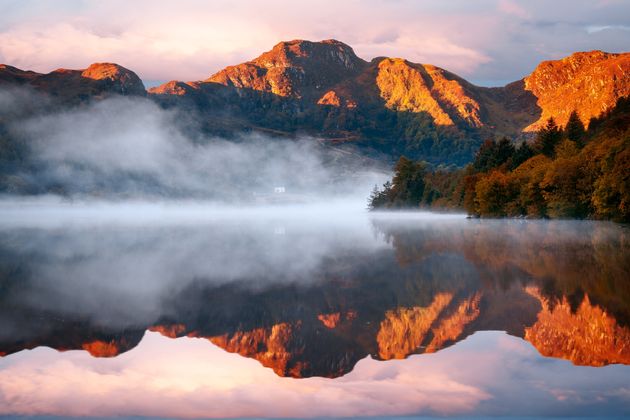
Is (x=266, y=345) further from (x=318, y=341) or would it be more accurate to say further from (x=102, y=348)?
(x=102, y=348)

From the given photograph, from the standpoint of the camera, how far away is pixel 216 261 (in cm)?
3231

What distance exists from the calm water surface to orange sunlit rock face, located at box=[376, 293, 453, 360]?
2.2 inches

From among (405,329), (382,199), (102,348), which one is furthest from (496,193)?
(102,348)

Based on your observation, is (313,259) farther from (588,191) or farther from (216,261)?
(588,191)

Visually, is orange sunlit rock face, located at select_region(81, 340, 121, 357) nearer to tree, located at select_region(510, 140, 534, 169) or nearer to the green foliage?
tree, located at select_region(510, 140, 534, 169)

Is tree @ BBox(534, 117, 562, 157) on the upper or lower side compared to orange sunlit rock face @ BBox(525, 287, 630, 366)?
upper

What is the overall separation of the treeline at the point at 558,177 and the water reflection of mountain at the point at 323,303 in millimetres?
37681

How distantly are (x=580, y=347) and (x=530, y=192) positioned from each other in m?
84.4

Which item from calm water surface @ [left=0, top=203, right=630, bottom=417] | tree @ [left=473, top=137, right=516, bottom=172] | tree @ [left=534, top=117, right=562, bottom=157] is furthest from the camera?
tree @ [left=473, top=137, right=516, bottom=172]

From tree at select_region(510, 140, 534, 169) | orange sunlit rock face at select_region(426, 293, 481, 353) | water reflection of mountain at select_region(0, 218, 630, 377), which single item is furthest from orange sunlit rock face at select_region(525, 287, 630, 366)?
tree at select_region(510, 140, 534, 169)

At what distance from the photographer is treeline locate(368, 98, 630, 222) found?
227 feet

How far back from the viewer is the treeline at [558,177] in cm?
6919

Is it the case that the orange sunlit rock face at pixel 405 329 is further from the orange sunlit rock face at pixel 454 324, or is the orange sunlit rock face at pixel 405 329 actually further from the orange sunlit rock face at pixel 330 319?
the orange sunlit rock face at pixel 330 319

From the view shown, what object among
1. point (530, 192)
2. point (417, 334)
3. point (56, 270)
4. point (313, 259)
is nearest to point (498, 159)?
point (530, 192)
